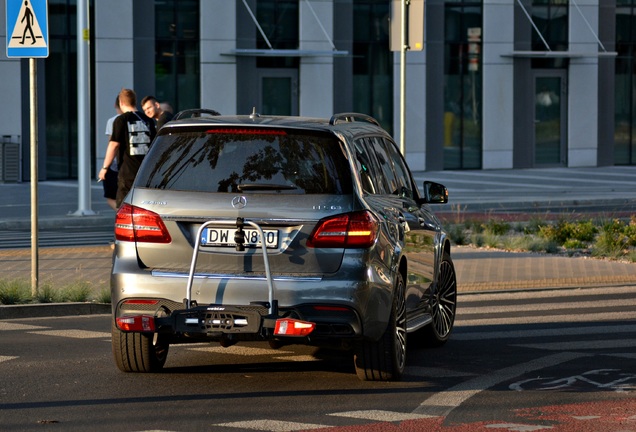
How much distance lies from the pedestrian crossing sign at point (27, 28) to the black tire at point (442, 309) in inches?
169

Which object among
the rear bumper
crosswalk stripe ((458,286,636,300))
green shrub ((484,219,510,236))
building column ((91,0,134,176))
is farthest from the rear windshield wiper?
building column ((91,0,134,176))

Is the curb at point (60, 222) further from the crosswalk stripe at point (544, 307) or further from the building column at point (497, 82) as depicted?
the building column at point (497, 82)

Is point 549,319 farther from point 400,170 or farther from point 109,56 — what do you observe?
point 109,56

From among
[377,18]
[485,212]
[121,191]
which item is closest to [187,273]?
[121,191]

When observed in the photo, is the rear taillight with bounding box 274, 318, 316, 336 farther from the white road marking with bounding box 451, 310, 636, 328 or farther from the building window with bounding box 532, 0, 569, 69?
the building window with bounding box 532, 0, 569, 69

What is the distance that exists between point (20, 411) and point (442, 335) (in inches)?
151

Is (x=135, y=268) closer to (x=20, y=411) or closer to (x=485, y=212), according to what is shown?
(x=20, y=411)

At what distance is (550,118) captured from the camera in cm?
4012

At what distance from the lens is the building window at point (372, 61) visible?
1463 inches

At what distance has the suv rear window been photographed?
848 centimetres

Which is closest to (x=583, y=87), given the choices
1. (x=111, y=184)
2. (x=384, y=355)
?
(x=111, y=184)

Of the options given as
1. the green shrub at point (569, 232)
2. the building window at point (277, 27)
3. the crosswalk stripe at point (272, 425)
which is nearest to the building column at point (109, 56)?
the building window at point (277, 27)

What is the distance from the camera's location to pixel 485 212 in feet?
82.5

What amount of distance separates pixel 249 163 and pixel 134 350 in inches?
56.2
